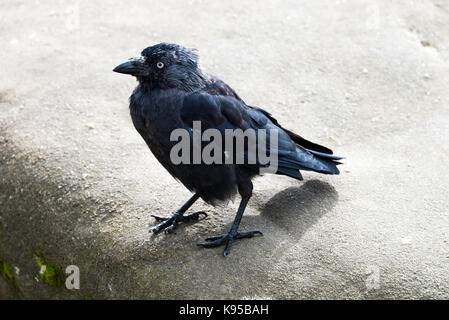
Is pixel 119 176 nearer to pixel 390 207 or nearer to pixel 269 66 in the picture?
pixel 390 207

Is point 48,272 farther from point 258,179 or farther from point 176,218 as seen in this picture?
point 258,179

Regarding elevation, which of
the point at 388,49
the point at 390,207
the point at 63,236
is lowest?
the point at 63,236

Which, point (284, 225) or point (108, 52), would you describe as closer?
point (284, 225)

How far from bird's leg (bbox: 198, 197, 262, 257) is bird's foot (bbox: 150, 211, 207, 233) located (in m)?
0.29

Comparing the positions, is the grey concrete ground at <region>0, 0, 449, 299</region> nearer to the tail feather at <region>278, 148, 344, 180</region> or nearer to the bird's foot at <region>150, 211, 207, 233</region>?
the bird's foot at <region>150, 211, 207, 233</region>

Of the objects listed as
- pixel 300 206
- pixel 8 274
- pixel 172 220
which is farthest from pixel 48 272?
pixel 300 206

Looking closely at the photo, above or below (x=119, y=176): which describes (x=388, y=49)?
above

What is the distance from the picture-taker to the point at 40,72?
6344 millimetres

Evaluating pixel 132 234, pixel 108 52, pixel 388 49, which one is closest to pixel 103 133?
pixel 132 234

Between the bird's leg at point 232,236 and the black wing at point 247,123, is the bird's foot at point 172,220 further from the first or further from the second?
the black wing at point 247,123

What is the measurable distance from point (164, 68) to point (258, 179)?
142 centimetres

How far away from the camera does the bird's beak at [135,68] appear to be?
157 inches

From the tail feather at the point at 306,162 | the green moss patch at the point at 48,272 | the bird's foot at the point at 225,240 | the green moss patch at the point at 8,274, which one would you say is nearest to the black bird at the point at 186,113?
the bird's foot at the point at 225,240

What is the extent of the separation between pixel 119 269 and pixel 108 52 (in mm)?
3472
